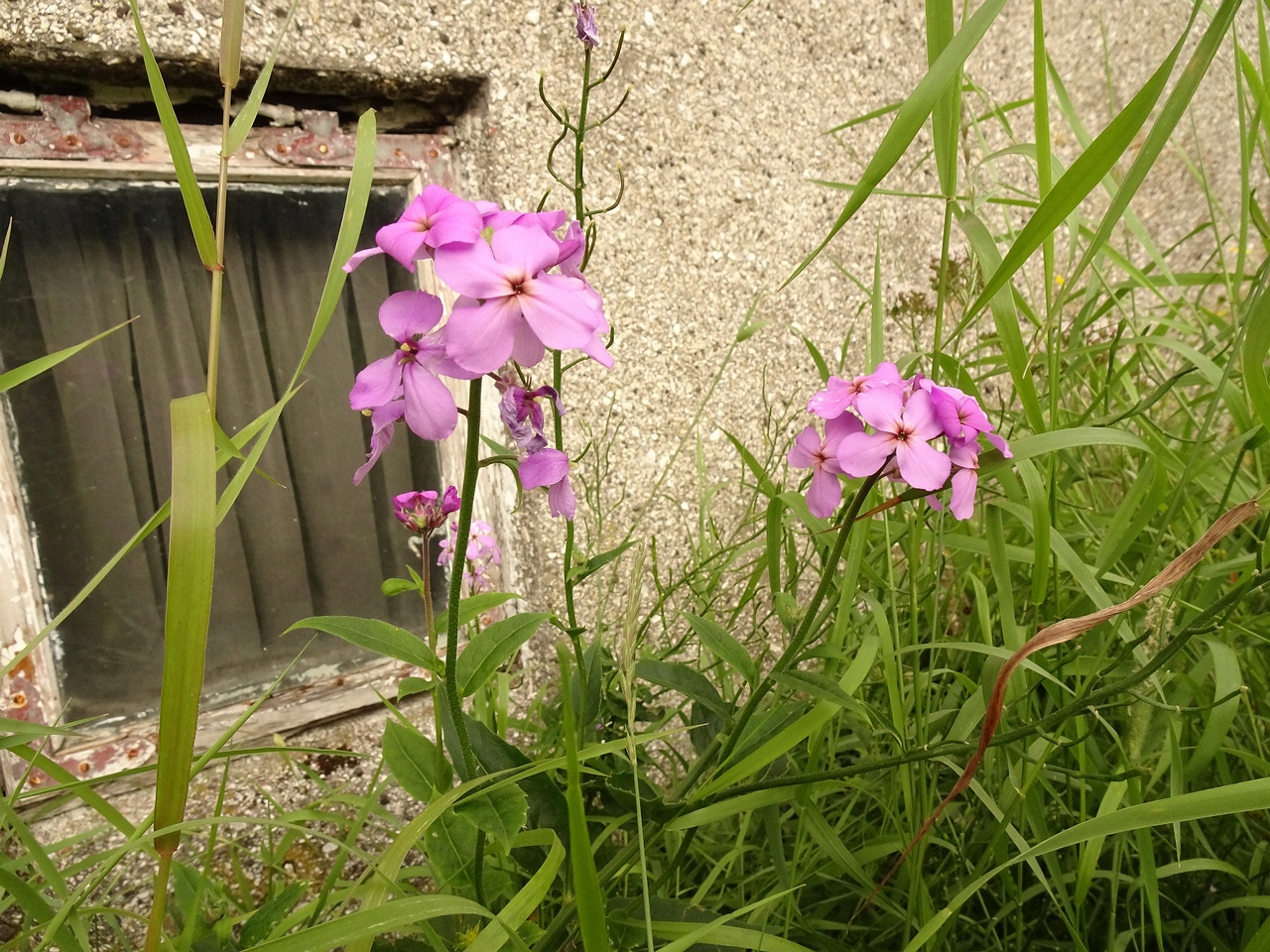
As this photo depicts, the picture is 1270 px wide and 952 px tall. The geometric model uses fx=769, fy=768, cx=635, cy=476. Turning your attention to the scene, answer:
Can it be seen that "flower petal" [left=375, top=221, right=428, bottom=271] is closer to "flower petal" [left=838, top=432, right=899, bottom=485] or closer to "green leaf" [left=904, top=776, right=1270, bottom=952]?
"flower petal" [left=838, top=432, right=899, bottom=485]

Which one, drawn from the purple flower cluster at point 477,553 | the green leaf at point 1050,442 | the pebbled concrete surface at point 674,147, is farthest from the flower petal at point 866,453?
the purple flower cluster at point 477,553

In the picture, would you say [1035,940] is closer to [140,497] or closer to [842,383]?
[842,383]

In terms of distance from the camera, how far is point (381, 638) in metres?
0.65

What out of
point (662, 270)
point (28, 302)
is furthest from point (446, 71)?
point (28, 302)

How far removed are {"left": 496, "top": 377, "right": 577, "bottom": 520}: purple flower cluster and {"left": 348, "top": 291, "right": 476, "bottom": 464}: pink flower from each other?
0.06m

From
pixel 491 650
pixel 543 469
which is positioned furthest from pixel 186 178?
pixel 491 650

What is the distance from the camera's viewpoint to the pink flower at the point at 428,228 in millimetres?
511

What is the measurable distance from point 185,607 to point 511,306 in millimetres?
283

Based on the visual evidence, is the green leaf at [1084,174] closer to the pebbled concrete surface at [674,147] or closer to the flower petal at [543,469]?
the flower petal at [543,469]

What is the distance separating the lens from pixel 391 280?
130cm

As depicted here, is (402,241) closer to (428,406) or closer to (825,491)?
(428,406)

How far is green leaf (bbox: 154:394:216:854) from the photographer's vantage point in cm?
49

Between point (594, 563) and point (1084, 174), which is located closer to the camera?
point (1084, 174)

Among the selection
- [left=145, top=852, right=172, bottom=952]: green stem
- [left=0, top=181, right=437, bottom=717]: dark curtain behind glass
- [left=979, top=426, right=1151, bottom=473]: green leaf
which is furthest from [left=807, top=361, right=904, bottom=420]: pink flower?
[left=0, top=181, right=437, bottom=717]: dark curtain behind glass
